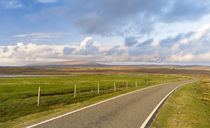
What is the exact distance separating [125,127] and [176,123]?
3.27 meters

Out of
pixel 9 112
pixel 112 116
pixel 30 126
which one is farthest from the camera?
pixel 9 112

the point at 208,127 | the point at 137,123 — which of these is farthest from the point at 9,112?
the point at 208,127

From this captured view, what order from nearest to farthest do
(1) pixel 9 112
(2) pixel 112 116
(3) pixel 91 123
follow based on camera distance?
(3) pixel 91 123 < (2) pixel 112 116 < (1) pixel 9 112

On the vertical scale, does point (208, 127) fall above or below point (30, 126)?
below

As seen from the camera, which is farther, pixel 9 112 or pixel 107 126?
pixel 9 112

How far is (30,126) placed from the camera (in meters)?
7.67

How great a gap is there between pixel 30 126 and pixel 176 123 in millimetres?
7467

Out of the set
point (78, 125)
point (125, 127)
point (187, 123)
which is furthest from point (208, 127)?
point (78, 125)

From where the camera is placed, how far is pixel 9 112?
1261 cm

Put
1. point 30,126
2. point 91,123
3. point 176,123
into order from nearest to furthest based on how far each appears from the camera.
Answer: point 30,126
point 91,123
point 176,123

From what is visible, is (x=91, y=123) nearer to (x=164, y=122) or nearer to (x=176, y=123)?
(x=164, y=122)

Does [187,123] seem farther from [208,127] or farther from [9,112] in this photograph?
[9,112]

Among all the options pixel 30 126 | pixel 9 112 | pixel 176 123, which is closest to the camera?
pixel 30 126

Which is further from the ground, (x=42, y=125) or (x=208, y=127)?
(x=42, y=125)
